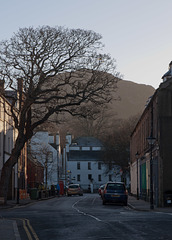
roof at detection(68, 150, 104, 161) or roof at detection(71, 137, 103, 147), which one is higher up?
roof at detection(71, 137, 103, 147)

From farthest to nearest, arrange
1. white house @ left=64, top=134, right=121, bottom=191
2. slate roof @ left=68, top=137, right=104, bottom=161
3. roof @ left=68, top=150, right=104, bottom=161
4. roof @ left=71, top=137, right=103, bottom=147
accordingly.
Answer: roof @ left=68, top=150, right=104, bottom=161 → slate roof @ left=68, top=137, right=104, bottom=161 → white house @ left=64, top=134, right=121, bottom=191 → roof @ left=71, top=137, right=103, bottom=147

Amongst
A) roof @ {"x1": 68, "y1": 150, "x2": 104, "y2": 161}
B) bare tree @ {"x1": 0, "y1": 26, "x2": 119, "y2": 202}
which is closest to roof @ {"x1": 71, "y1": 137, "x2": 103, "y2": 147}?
roof @ {"x1": 68, "y1": 150, "x2": 104, "y2": 161}

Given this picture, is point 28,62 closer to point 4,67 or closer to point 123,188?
point 4,67

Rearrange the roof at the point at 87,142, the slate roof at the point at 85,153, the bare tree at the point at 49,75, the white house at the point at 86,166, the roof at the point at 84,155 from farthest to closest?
the roof at the point at 84,155 → the slate roof at the point at 85,153 → the white house at the point at 86,166 → the roof at the point at 87,142 → the bare tree at the point at 49,75

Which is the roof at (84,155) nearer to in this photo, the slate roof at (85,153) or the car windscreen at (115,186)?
the slate roof at (85,153)

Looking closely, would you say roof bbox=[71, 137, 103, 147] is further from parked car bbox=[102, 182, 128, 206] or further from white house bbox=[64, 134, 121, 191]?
parked car bbox=[102, 182, 128, 206]

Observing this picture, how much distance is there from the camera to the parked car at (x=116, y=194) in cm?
3762

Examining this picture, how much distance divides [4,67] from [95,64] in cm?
692

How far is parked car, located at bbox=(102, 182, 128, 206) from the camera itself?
1481 inches

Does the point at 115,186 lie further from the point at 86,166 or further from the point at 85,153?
the point at 85,153

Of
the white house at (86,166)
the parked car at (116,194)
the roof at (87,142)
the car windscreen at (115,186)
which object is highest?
the roof at (87,142)

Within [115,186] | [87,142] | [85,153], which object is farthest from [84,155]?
[115,186]

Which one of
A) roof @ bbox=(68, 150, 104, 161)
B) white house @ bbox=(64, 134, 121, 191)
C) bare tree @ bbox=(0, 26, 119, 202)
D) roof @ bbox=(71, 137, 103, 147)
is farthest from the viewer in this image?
roof @ bbox=(68, 150, 104, 161)

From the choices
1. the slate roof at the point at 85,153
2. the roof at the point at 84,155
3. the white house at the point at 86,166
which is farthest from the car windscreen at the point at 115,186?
the roof at the point at 84,155
